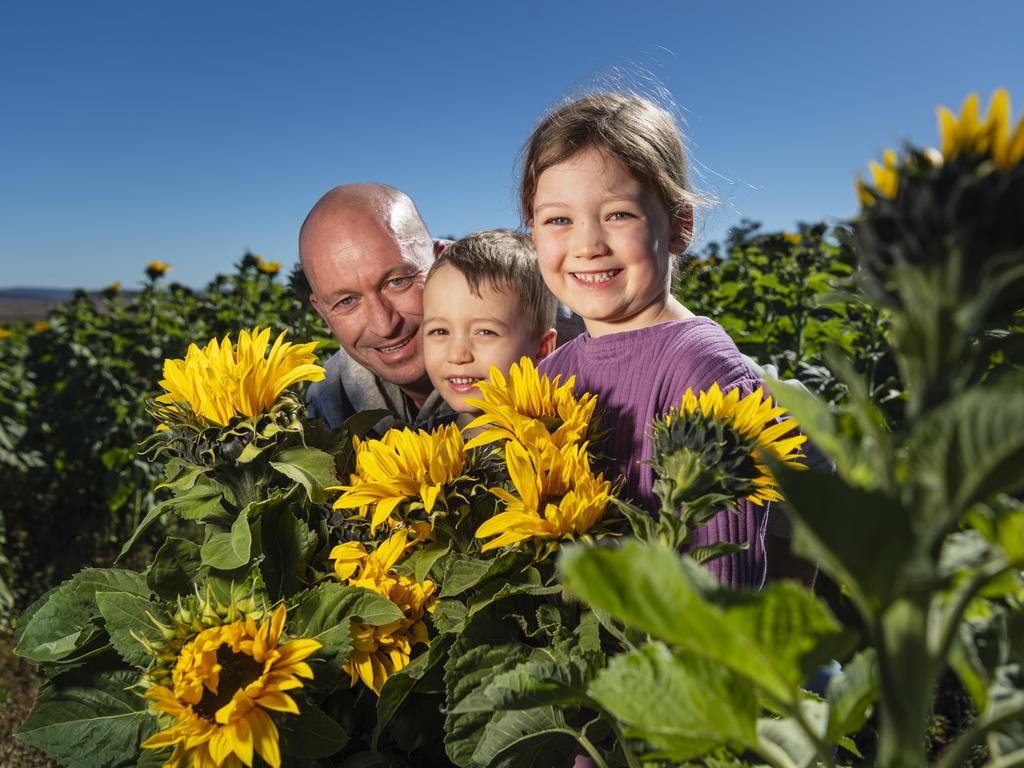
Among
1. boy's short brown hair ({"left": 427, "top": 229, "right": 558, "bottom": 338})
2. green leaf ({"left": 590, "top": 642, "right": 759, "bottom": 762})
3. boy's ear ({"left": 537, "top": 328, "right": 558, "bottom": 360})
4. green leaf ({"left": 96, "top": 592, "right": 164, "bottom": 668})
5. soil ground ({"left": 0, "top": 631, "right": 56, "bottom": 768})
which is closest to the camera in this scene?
green leaf ({"left": 590, "top": 642, "right": 759, "bottom": 762})

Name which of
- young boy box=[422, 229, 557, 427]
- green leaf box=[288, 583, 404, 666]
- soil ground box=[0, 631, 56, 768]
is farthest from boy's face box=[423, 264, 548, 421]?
soil ground box=[0, 631, 56, 768]

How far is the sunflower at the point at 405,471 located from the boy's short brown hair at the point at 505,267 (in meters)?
0.66

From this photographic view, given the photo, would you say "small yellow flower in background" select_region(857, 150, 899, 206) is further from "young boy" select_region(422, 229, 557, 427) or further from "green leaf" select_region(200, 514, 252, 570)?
"young boy" select_region(422, 229, 557, 427)

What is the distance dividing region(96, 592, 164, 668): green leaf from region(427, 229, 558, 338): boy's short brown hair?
Result: 0.91 metres

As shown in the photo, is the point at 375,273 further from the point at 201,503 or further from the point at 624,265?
the point at 201,503

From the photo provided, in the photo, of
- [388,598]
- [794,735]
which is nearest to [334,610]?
[388,598]

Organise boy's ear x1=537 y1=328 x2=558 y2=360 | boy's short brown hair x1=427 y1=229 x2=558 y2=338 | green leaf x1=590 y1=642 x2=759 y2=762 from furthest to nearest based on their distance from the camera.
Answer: boy's ear x1=537 y1=328 x2=558 y2=360 < boy's short brown hair x1=427 y1=229 x2=558 y2=338 < green leaf x1=590 y1=642 x2=759 y2=762

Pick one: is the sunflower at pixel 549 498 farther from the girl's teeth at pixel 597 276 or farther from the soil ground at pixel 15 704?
the soil ground at pixel 15 704

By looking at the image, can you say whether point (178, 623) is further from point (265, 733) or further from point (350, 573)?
point (350, 573)

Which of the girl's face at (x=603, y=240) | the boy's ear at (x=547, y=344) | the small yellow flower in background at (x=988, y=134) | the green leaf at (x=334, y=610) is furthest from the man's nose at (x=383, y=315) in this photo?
the small yellow flower in background at (x=988, y=134)

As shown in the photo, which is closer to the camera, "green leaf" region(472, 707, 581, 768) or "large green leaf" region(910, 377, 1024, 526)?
"large green leaf" region(910, 377, 1024, 526)

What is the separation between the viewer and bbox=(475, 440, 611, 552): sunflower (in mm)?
990

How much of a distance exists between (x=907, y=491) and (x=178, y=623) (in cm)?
84

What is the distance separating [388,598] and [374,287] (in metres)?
1.14
